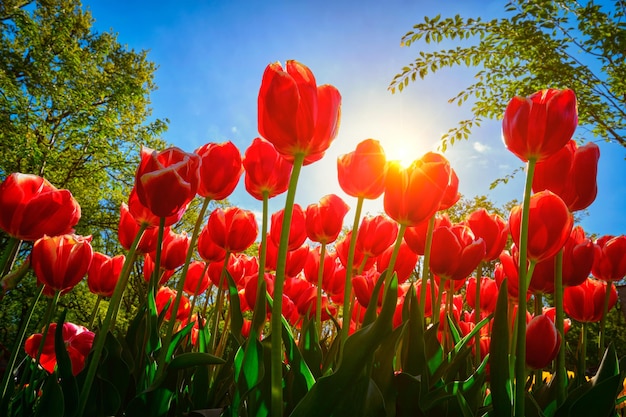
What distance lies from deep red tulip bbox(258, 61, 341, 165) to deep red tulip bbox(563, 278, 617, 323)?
1402 millimetres

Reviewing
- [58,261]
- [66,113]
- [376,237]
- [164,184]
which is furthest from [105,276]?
[66,113]

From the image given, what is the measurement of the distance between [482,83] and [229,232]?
875 centimetres

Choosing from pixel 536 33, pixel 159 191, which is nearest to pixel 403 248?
pixel 159 191

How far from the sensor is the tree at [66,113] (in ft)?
39.9

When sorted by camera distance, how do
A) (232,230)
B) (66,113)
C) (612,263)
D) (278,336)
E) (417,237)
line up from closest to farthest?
(278,336) < (417,237) < (612,263) < (232,230) < (66,113)

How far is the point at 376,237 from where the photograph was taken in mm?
1519

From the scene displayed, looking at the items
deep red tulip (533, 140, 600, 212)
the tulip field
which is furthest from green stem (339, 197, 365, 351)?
deep red tulip (533, 140, 600, 212)

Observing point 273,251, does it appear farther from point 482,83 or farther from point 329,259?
point 482,83

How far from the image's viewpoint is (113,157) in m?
13.6

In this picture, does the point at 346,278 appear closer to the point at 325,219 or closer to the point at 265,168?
the point at 265,168

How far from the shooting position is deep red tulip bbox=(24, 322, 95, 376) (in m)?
1.19

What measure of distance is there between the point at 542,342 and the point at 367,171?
629 millimetres

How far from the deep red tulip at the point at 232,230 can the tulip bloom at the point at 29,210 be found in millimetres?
505

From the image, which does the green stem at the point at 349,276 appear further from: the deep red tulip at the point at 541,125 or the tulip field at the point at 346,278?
the deep red tulip at the point at 541,125
